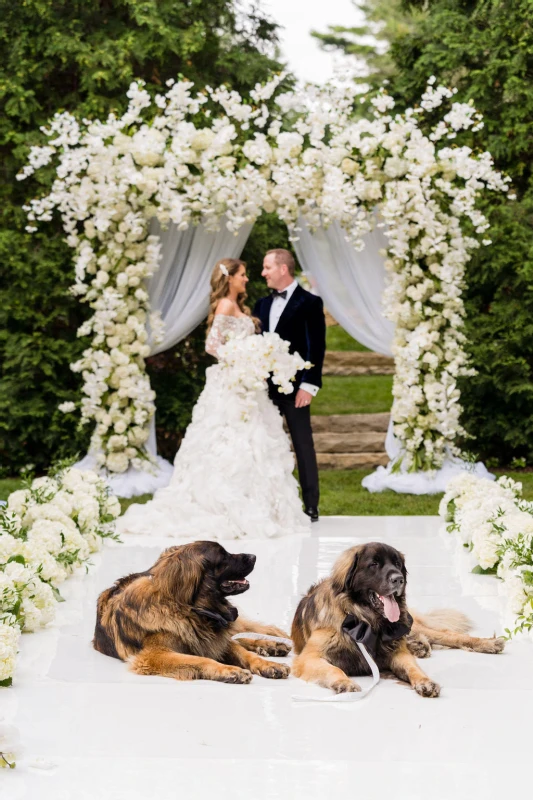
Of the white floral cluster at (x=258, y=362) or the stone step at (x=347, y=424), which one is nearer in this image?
the white floral cluster at (x=258, y=362)

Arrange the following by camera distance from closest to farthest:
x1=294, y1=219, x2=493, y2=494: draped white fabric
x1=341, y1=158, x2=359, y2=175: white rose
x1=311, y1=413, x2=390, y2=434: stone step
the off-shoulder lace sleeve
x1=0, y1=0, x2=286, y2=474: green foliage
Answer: the off-shoulder lace sleeve, x1=341, y1=158, x2=359, y2=175: white rose, x1=294, y1=219, x2=493, y2=494: draped white fabric, x1=0, y1=0, x2=286, y2=474: green foliage, x1=311, y1=413, x2=390, y2=434: stone step

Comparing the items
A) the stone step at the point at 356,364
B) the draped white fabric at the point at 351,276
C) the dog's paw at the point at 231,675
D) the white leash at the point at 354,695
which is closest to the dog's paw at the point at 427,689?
the white leash at the point at 354,695

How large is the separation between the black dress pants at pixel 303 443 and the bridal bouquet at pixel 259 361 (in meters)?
0.36

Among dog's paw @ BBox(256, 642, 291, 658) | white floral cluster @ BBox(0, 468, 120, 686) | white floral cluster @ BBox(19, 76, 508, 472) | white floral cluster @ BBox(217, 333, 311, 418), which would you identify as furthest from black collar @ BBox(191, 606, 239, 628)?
white floral cluster @ BBox(19, 76, 508, 472)

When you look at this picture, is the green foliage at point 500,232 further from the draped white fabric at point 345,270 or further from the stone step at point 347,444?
the draped white fabric at point 345,270

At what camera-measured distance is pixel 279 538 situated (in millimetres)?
6582

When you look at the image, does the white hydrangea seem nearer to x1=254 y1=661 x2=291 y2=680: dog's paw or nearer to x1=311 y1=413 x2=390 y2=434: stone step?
x1=254 y1=661 x2=291 y2=680: dog's paw

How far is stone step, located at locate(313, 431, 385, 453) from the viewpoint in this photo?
10508 millimetres

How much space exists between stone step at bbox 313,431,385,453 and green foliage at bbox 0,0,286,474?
52.5 inches

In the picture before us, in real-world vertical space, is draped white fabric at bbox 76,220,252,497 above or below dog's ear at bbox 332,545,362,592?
above

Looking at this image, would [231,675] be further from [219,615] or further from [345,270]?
[345,270]

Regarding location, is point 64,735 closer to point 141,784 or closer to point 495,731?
point 141,784

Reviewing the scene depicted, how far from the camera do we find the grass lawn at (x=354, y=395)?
11734mm

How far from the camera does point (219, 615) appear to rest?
11.7 feet
